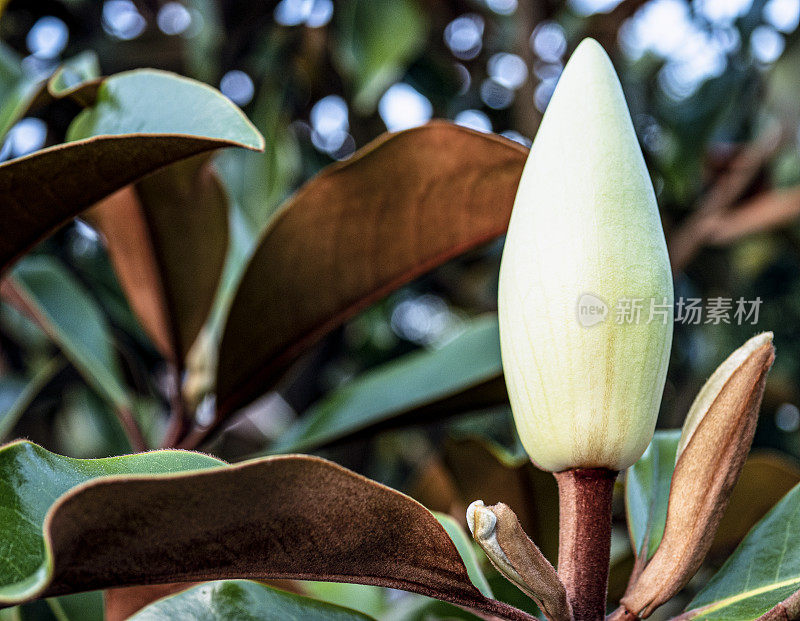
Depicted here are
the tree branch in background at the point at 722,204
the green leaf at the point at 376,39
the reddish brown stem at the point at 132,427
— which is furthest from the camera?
the tree branch in background at the point at 722,204

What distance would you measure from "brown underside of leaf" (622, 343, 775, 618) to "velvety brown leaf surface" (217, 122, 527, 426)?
218 mm

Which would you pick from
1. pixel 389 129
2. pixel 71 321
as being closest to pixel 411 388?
pixel 71 321

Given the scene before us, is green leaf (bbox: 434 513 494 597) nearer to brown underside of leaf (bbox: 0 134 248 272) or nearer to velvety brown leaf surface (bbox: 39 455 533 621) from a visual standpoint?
velvety brown leaf surface (bbox: 39 455 533 621)

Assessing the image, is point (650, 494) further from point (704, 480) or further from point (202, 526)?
point (202, 526)

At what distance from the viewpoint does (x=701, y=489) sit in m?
0.36

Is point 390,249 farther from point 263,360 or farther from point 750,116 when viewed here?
point 750,116

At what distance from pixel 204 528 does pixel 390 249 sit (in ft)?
1.23

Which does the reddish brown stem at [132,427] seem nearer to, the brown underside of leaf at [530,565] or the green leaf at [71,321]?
the green leaf at [71,321]

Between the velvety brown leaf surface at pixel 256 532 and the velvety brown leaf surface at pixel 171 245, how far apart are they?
393 mm

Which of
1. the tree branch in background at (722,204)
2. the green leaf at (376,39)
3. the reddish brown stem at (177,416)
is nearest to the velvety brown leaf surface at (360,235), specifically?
the reddish brown stem at (177,416)

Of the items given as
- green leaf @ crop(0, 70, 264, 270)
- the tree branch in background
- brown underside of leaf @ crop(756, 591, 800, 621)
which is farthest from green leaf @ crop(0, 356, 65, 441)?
the tree branch in background

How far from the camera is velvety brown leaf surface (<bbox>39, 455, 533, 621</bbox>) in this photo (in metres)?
0.26

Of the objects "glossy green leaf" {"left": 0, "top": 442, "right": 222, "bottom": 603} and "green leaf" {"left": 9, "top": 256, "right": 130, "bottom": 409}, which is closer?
"glossy green leaf" {"left": 0, "top": 442, "right": 222, "bottom": 603}

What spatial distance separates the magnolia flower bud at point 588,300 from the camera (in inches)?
13.2
